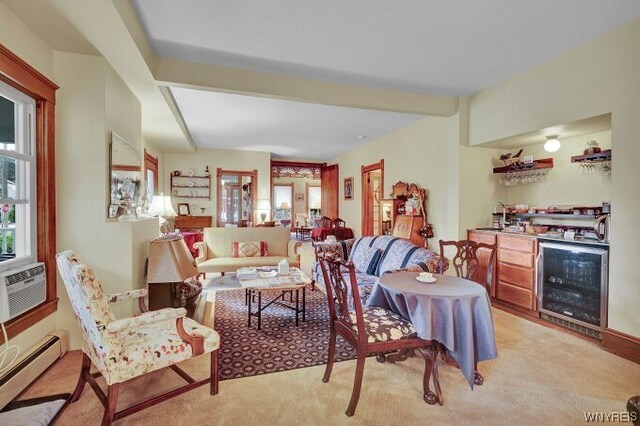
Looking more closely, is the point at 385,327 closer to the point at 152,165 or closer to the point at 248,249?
the point at 248,249

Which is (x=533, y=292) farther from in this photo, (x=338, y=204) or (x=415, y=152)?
(x=338, y=204)

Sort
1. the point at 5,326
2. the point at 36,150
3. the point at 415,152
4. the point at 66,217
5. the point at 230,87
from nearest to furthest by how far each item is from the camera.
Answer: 1. the point at 5,326
2. the point at 36,150
3. the point at 66,217
4. the point at 230,87
5. the point at 415,152

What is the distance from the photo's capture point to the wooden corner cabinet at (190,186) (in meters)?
7.64

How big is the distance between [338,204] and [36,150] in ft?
22.1

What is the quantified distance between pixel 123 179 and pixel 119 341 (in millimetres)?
1764

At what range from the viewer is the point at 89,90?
8.52ft

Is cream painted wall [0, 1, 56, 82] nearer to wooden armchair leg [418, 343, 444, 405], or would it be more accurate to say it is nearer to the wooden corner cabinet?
wooden armchair leg [418, 343, 444, 405]

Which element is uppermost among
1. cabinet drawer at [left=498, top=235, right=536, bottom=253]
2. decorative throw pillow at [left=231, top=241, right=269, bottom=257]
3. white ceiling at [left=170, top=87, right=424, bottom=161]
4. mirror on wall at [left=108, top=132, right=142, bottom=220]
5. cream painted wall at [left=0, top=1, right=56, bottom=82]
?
white ceiling at [left=170, top=87, right=424, bottom=161]

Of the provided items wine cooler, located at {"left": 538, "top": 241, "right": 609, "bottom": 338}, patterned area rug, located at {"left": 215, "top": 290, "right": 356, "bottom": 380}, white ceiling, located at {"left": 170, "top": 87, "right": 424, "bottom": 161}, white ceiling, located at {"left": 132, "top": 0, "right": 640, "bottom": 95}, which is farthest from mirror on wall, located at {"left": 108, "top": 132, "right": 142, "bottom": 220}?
wine cooler, located at {"left": 538, "top": 241, "right": 609, "bottom": 338}

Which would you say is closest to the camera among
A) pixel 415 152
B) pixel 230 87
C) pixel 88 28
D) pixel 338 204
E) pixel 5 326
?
pixel 5 326

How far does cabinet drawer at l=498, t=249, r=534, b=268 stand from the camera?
3.45 m

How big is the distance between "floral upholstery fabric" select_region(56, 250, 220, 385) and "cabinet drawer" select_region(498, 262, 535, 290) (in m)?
3.32

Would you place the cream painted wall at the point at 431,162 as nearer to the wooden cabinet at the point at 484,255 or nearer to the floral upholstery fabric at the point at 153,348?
the wooden cabinet at the point at 484,255

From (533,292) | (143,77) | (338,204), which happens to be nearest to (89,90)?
(143,77)
